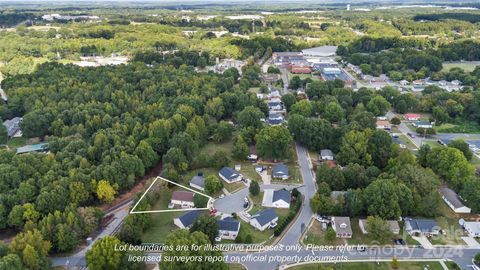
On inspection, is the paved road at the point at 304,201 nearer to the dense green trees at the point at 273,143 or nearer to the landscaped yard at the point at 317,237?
the landscaped yard at the point at 317,237

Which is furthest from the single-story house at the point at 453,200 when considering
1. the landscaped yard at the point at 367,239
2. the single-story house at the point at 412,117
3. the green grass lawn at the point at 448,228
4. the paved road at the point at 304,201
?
the single-story house at the point at 412,117

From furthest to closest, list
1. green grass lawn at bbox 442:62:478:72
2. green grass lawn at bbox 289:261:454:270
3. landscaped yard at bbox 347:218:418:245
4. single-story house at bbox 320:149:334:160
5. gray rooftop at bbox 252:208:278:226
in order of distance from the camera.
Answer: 1. green grass lawn at bbox 442:62:478:72
2. single-story house at bbox 320:149:334:160
3. gray rooftop at bbox 252:208:278:226
4. landscaped yard at bbox 347:218:418:245
5. green grass lawn at bbox 289:261:454:270

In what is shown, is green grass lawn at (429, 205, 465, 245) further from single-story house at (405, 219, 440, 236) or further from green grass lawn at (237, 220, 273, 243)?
green grass lawn at (237, 220, 273, 243)

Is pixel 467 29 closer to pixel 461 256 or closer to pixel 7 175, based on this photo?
pixel 461 256

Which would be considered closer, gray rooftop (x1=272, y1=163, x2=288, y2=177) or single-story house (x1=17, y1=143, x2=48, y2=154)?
gray rooftop (x1=272, y1=163, x2=288, y2=177)

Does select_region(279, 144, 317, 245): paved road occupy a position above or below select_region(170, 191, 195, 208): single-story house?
below

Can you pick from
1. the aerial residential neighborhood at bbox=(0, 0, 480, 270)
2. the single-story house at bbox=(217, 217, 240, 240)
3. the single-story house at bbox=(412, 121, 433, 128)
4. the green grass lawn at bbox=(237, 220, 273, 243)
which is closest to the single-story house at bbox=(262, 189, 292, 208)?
the aerial residential neighborhood at bbox=(0, 0, 480, 270)
